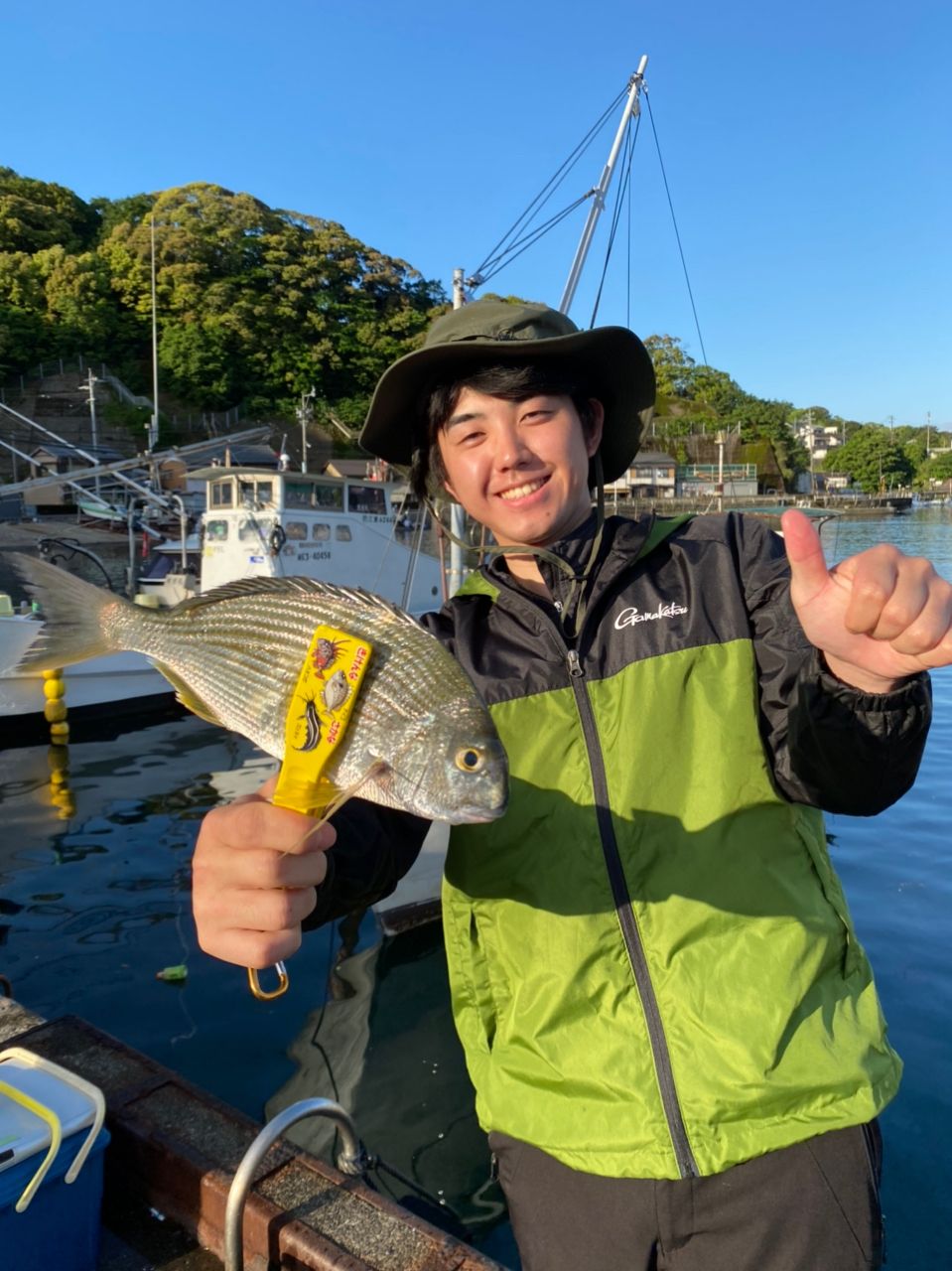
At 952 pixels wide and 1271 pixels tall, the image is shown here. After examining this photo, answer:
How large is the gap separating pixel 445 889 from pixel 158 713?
1327 cm

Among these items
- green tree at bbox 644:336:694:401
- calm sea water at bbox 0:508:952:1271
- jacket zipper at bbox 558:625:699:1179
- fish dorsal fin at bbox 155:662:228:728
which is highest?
green tree at bbox 644:336:694:401

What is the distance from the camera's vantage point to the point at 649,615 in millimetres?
1934

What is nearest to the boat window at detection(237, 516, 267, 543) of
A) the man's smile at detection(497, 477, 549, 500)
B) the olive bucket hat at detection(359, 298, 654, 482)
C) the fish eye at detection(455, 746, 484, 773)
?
the olive bucket hat at detection(359, 298, 654, 482)

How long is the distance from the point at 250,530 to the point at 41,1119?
12177 mm

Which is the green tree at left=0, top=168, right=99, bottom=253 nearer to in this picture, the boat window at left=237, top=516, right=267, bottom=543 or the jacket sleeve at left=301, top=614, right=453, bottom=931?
the boat window at left=237, top=516, right=267, bottom=543

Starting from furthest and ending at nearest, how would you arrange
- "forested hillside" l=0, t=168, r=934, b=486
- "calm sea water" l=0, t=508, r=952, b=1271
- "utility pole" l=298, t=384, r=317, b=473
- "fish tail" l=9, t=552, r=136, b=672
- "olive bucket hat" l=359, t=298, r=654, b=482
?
"forested hillside" l=0, t=168, r=934, b=486 → "utility pole" l=298, t=384, r=317, b=473 → "calm sea water" l=0, t=508, r=952, b=1271 → "fish tail" l=9, t=552, r=136, b=672 → "olive bucket hat" l=359, t=298, r=654, b=482

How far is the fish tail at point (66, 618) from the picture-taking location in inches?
86.4

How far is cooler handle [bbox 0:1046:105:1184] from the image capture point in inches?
95.3

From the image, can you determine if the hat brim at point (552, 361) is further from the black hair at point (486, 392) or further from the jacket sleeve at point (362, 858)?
the jacket sleeve at point (362, 858)

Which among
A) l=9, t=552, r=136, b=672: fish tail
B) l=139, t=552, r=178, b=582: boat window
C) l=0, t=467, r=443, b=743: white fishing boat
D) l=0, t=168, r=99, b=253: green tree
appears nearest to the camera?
l=9, t=552, r=136, b=672: fish tail

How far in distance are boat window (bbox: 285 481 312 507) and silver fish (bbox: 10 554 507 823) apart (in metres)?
12.3

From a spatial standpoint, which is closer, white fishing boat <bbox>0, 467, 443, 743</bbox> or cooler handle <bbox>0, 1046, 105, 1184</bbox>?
cooler handle <bbox>0, 1046, 105, 1184</bbox>

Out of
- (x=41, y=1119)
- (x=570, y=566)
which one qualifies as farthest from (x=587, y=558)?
A: (x=41, y=1119)

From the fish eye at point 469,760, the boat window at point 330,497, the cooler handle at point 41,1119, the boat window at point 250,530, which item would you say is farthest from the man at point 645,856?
the boat window at point 330,497
